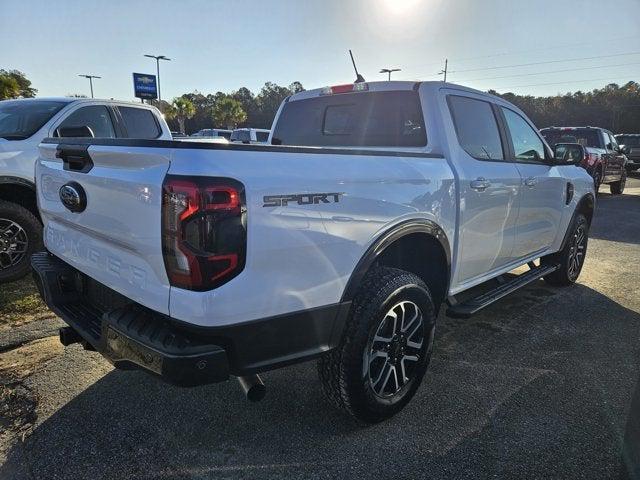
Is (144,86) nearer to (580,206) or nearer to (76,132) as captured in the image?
(76,132)

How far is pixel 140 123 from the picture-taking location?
6391 mm

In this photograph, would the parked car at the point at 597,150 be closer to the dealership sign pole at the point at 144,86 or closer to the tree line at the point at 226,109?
the dealership sign pole at the point at 144,86

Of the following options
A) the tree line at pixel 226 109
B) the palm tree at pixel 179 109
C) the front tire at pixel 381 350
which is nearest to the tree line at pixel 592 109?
the tree line at pixel 226 109

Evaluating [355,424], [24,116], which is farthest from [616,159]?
[24,116]

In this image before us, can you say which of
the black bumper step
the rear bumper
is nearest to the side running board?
the rear bumper

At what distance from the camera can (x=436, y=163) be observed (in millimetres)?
2963

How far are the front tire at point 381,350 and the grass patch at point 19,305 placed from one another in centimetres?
300

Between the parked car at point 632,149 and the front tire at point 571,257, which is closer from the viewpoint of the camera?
the front tire at point 571,257

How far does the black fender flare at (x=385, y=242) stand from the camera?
7.63ft

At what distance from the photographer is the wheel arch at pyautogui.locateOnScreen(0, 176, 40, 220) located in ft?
16.1

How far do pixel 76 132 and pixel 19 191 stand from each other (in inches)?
42.0

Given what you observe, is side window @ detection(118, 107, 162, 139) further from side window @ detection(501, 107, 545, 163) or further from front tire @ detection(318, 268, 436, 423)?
front tire @ detection(318, 268, 436, 423)

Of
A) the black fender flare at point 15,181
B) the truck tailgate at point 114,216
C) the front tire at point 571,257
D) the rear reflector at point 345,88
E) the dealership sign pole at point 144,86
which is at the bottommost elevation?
the front tire at point 571,257

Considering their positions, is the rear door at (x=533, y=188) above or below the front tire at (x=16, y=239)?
above
